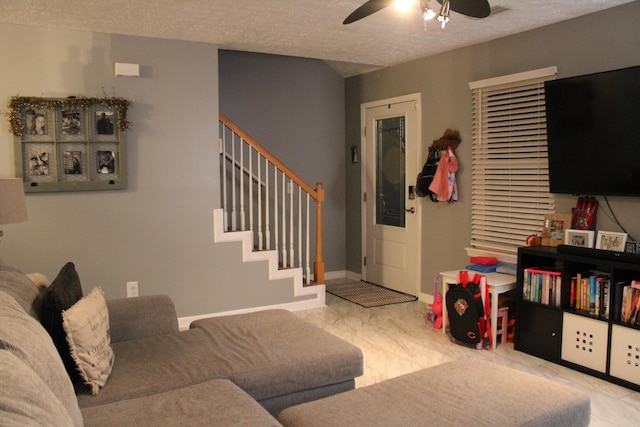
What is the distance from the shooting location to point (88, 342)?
2.23 m

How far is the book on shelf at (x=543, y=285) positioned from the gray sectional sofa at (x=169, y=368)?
5.88 ft

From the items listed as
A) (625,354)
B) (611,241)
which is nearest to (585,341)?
(625,354)

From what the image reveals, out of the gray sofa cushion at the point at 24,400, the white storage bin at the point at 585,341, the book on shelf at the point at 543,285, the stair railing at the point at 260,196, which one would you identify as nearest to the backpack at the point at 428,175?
the stair railing at the point at 260,196

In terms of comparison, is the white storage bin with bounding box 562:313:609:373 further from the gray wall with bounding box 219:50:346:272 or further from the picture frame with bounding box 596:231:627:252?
the gray wall with bounding box 219:50:346:272

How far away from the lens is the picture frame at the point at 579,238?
3.83m

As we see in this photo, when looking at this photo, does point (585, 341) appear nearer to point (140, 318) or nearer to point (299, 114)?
point (140, 318)

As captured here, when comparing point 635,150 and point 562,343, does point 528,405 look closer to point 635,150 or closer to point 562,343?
point 562,343

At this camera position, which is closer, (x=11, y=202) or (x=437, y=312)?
(x=11, y=202)

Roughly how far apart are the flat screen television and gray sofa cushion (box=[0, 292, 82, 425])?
3412 mm

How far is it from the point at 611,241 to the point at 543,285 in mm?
531

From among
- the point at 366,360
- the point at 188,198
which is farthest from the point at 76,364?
the point at 188,198

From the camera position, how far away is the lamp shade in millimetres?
3047

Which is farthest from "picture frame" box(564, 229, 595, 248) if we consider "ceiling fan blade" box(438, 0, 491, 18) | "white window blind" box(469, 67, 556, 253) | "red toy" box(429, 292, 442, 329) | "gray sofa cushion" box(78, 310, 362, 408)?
"gray sofa cushion" box(78, 310, 362, 408)

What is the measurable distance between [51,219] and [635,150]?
4.14m
